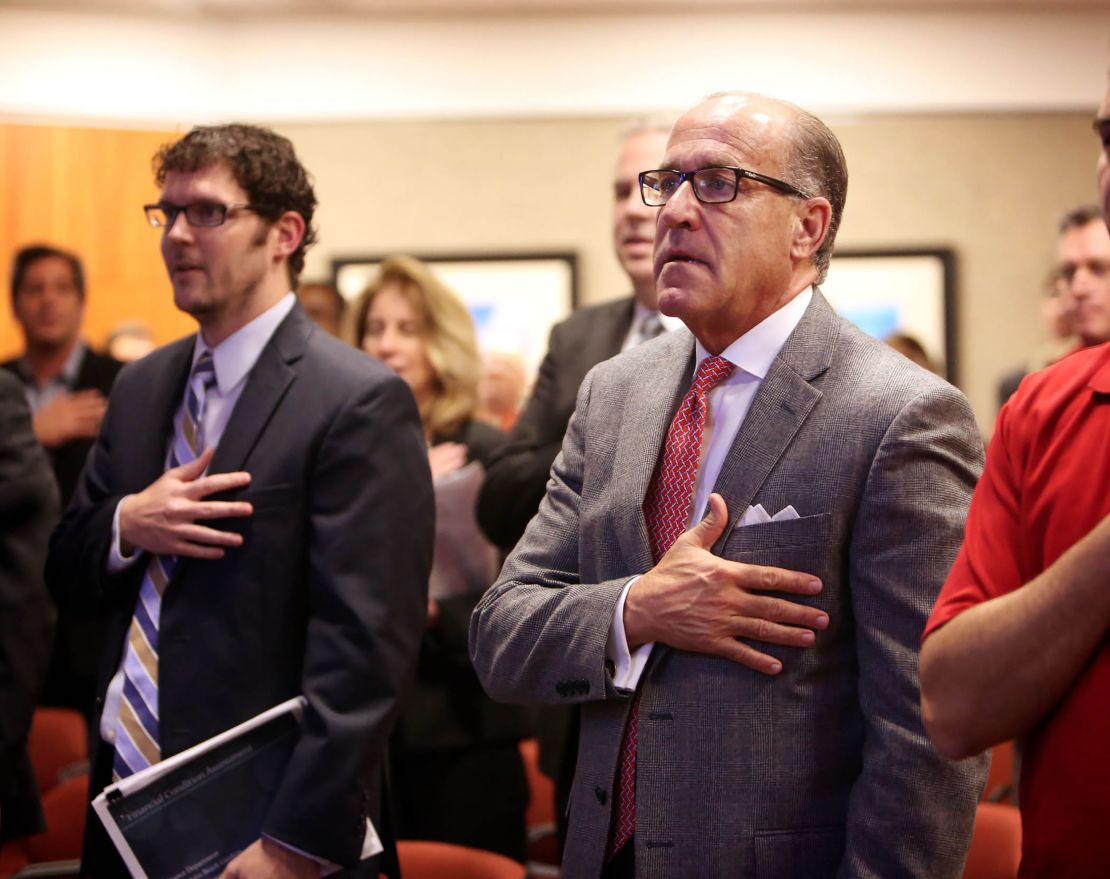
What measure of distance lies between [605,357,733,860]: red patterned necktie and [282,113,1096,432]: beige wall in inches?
162

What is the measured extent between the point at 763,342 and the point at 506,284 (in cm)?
419

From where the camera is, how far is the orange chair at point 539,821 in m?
3.28

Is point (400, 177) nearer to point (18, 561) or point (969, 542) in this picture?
point (18, 561)

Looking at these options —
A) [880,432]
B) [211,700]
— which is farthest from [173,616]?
[880,432]

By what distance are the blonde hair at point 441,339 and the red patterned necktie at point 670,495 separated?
1627 mm

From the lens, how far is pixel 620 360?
2123 millimetres

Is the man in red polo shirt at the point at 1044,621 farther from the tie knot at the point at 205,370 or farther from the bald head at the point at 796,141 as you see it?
the tie knot at the point at 205,370

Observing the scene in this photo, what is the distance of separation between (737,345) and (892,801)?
2.21 ft

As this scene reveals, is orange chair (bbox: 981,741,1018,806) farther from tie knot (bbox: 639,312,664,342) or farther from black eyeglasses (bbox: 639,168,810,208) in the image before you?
black eyeglasses (bbox: 639,168,810,208)

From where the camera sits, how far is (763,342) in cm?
188

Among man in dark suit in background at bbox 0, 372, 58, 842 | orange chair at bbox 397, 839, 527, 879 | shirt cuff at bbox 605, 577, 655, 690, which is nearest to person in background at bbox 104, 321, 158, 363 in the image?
man in dark suit in background at bbox 0, 372, 58, 842

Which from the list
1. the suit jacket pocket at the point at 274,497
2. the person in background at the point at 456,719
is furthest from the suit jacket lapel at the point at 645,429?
the person in background at the point at 456,719

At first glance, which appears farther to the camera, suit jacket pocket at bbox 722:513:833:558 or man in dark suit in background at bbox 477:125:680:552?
man in dark suit in background at bbox 477:125:680:552

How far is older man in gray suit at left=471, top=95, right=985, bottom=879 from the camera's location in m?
1.65
